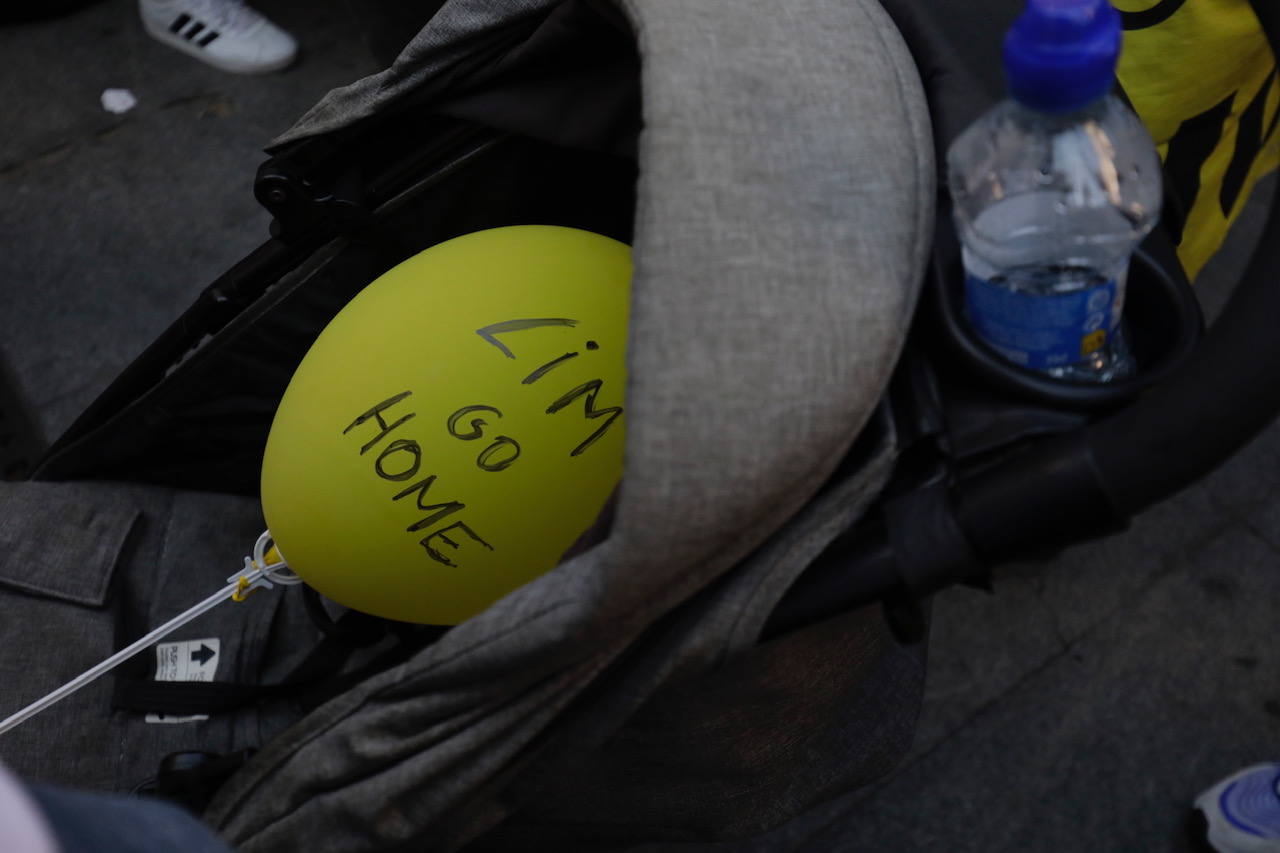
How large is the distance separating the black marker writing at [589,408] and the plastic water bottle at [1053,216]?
28cm

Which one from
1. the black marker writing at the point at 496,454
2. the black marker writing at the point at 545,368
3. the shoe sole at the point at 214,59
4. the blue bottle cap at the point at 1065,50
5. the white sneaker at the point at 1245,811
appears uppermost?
the blue bottle cap at the point at 1065,50

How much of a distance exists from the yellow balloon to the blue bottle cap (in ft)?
1.24

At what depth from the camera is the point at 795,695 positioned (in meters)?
0.86

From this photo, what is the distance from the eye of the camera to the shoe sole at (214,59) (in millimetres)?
2195

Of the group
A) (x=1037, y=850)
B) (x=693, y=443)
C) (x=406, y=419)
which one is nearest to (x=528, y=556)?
(x=406, y=419)

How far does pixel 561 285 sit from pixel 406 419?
0.53ft

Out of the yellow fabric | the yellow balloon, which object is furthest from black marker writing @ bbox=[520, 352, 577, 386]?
the yellow fabric

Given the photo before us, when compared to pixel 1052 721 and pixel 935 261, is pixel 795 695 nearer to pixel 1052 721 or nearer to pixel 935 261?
pixel 935 261

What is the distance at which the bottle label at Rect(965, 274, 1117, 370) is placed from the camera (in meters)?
0.67

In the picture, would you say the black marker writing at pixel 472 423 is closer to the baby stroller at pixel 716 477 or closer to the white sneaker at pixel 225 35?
the baby stroller at pixel 716 477

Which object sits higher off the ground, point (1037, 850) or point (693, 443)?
point (693, 443)

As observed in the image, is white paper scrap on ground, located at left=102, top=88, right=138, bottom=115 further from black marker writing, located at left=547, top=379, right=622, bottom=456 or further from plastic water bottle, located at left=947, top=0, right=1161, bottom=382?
plastic water bottle, located at left=947, top=0, right=1161, bottom=382

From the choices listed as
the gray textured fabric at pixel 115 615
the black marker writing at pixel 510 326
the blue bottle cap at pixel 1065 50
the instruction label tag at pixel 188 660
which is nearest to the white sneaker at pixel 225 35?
the gray textured fabric at pixel 115 615

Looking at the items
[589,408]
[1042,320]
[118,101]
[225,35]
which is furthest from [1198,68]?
[118,101]
